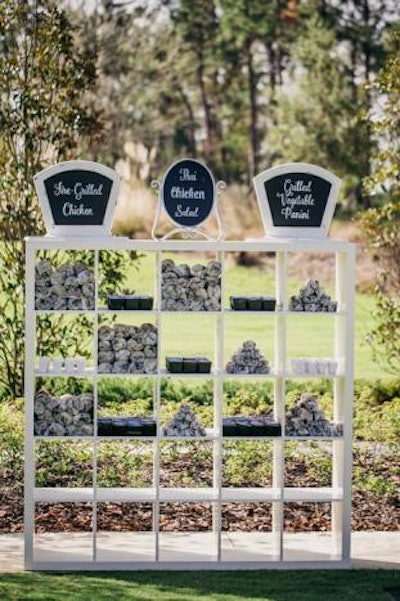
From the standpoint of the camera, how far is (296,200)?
8.52 m

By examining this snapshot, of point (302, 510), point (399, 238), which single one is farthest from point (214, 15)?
point (302, 510)

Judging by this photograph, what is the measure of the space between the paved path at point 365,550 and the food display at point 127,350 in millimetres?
1318

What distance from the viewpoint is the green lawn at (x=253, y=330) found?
1800cm

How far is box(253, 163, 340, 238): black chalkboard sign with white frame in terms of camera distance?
851 cm

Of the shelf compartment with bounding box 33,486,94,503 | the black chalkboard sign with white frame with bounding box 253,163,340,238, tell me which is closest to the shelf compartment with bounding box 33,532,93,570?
the shelf compartment with bounding box 33,486,94,503

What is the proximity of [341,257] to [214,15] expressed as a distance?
24.6 metres

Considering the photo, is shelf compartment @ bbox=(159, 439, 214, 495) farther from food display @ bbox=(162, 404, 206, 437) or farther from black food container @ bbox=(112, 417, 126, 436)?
black food container @ bbox=(112, 417, 126, 436)

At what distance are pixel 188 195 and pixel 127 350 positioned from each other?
1.02 meters

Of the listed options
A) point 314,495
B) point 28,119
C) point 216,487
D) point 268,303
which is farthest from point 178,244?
point 28,119

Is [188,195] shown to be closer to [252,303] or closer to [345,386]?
[252,303]

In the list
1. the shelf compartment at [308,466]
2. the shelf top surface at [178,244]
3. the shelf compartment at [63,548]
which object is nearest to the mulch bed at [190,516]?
the shelf compartment at [308,466]

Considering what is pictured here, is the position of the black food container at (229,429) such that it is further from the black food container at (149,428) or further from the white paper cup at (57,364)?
the white paper cup at (57,364)

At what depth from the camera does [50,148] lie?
12992 mm

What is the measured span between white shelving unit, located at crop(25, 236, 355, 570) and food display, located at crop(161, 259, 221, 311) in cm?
6
